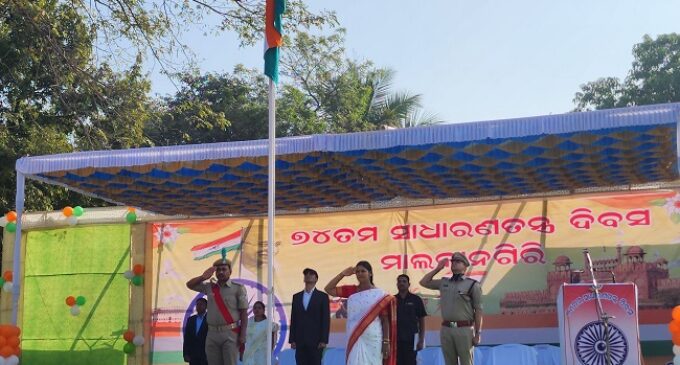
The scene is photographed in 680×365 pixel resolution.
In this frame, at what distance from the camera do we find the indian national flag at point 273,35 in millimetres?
7504

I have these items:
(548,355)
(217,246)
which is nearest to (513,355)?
(548,355)

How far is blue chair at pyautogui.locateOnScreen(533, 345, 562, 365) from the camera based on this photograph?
10.4 metres

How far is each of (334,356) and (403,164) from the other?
3370 millimetres

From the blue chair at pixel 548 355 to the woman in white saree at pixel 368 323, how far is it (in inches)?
135

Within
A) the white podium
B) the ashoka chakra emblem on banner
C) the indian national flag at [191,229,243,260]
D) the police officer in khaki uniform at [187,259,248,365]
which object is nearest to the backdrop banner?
the indian national flag at [191,229,243,260]

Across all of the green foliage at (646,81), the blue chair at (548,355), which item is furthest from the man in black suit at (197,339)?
the green foliage at (646,81)

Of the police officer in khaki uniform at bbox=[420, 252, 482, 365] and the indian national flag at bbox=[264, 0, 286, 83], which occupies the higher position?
the indian national flag at bbox=[264, 0, 286, 83]

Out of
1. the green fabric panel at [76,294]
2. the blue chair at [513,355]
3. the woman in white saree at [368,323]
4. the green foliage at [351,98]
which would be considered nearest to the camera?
the woman in white saree at [368,323]

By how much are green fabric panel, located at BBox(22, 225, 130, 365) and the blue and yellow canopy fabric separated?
1.55 m

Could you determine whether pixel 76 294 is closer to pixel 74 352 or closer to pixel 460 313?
pixel 74 352

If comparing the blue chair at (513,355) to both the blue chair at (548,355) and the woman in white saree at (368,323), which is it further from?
the woman in white saree at (368,323)

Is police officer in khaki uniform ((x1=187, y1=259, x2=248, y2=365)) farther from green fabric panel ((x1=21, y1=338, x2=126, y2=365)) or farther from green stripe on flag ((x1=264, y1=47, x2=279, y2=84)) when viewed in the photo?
green fabric panel ((x1=21, y1=338, x2=126, y2=365))

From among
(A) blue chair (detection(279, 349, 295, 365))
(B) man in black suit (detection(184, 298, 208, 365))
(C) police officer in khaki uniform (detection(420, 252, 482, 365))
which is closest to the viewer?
(C) police officer in khaki uniform (detection(420, 252, 482, 365))

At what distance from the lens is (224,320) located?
8742 millimetres
